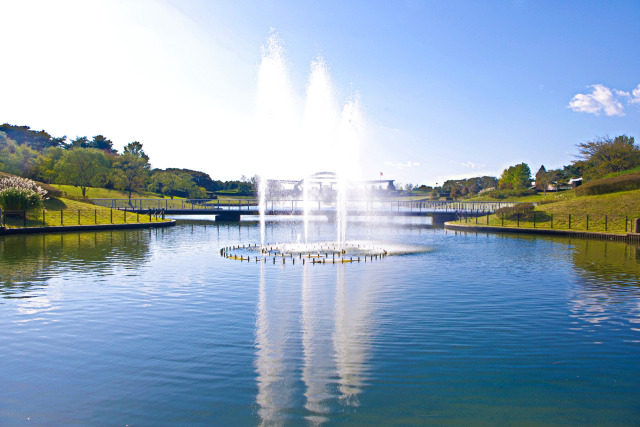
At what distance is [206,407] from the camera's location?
9.58 m

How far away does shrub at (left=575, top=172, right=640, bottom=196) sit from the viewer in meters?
64.2

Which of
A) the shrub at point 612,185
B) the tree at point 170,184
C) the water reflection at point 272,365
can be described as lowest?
the water reflection at point 272,365

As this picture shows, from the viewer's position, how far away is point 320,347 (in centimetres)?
1335

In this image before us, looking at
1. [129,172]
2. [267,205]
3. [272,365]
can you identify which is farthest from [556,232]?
[129,172]

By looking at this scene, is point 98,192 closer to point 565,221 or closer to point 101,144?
point 101,144

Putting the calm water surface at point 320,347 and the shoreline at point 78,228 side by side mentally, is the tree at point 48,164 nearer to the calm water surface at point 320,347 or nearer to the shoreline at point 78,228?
the shoreline at point 78,228

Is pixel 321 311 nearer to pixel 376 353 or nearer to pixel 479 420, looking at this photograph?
pixel 376 353

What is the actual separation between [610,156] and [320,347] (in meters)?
109

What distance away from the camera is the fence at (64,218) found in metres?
53.2

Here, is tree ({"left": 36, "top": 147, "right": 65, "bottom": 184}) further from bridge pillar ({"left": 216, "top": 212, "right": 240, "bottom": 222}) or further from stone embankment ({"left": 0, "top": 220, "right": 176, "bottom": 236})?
stone embankment ({"left": 0, "top": 220, "right": 176, "bottom": 236})

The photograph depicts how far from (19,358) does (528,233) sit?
177 feet

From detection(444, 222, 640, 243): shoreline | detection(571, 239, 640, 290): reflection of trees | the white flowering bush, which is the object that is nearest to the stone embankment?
the white flowering bush

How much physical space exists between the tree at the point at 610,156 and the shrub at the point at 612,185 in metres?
34.1

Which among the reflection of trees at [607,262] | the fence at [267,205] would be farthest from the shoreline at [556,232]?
the fence at [267,205]
